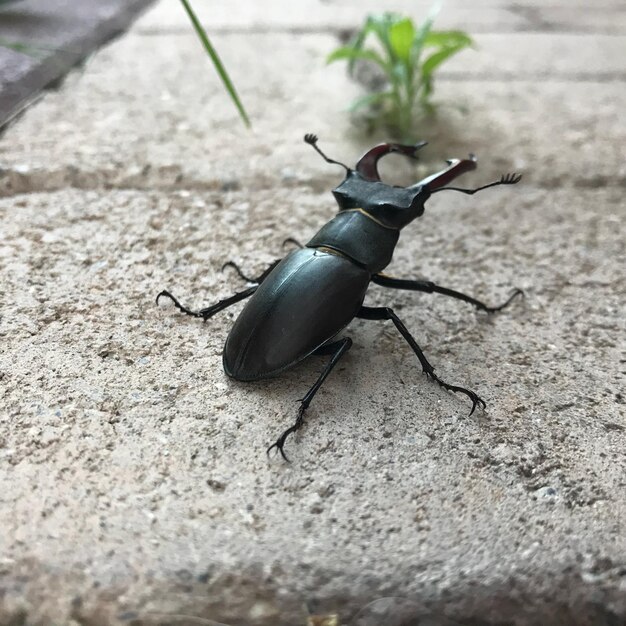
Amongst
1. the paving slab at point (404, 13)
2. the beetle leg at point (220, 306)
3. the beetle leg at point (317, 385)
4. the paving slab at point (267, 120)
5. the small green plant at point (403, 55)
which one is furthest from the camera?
the paving slab at point (404, 13)

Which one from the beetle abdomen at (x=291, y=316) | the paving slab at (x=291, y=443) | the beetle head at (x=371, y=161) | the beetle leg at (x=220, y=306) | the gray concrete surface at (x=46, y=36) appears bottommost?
the paving slab at (x=291, y=443)

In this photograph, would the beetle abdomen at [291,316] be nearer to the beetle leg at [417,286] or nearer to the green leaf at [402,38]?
the beetle leg at [417,286]

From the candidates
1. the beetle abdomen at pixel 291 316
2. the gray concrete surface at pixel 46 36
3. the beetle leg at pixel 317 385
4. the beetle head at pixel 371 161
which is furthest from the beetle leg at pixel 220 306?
the gray concrete surface at pixel 46 36

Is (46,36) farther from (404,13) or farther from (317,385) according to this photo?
(317,385)

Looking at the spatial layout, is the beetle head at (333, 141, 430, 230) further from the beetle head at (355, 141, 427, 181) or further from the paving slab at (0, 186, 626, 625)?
the paving slab at (0, 186, 626, 625)

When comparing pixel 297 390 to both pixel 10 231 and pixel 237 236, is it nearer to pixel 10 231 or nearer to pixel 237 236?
pixel 237 236

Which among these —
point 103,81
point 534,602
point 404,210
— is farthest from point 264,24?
point 534,602

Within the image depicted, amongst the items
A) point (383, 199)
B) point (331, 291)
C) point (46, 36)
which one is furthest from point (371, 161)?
point (46, 36)
